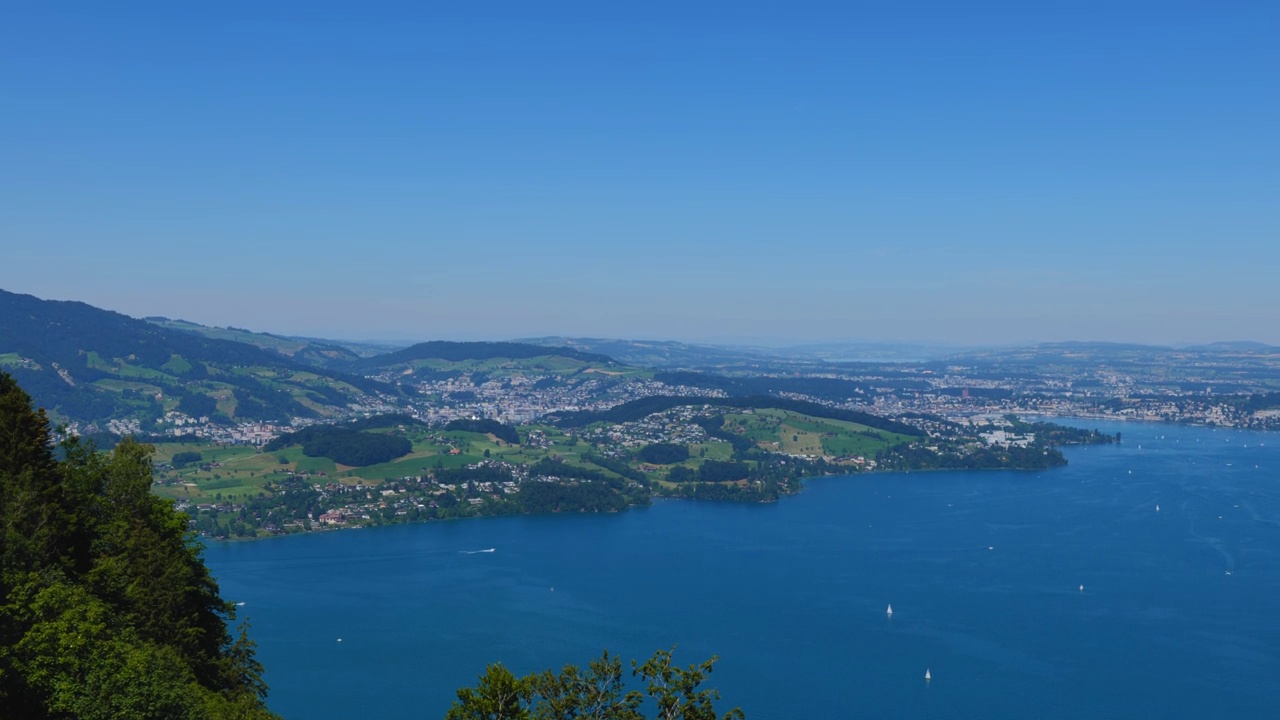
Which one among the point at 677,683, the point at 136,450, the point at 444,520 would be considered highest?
the point at 136,450

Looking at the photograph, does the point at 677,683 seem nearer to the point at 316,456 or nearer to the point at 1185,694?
the point at 1185,694

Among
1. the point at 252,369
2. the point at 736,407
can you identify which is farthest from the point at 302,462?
the point at 252,369

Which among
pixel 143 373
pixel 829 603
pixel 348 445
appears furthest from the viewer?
pixel 143 373

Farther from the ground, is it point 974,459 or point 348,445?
point 348,445

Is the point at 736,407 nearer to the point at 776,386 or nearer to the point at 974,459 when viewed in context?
the point at 974,459

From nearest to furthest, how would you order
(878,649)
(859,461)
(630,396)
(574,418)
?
(878,649), (859,461), (574,418), (630,396)

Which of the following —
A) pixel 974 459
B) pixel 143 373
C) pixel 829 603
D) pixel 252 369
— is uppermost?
pixel 252 369

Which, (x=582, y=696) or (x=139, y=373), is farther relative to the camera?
(x=139, y=373)

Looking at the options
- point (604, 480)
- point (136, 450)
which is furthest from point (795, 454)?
point (136, 450)
